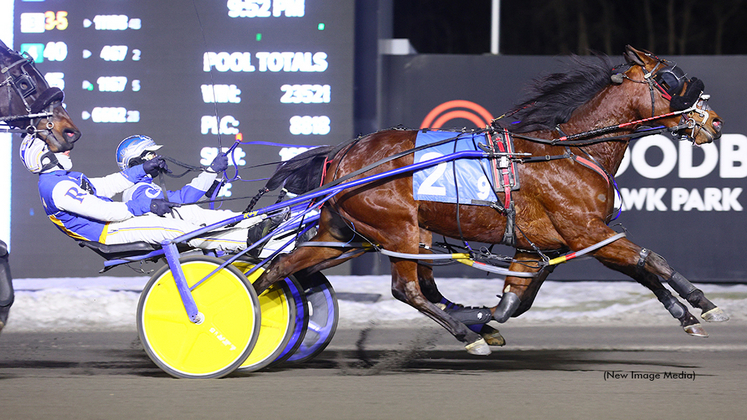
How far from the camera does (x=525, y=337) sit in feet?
20.5

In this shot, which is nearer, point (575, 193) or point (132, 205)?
point (575, 193)

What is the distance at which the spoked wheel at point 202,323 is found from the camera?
4660mm

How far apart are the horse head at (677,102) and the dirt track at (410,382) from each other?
1.43 metres

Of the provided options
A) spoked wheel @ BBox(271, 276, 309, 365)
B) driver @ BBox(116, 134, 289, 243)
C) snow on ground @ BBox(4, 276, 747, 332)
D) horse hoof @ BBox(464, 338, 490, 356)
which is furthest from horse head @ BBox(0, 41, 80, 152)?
horse hoof @ BBox(464, 338, 490, 356)

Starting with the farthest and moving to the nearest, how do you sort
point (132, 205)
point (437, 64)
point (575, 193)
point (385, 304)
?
point (437, 64) → point (385, 304) → point (132, 205) → point (575, 193)

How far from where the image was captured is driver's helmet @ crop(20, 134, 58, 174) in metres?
4.74

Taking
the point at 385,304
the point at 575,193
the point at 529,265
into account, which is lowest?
the point at 385,304

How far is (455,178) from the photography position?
4.72 metres

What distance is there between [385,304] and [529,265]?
2.90m

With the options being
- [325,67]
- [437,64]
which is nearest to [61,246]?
[325,67]

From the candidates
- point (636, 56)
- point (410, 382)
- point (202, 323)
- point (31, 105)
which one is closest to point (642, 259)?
point (636, 56)

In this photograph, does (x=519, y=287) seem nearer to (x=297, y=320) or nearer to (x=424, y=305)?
(x=424, y=305)

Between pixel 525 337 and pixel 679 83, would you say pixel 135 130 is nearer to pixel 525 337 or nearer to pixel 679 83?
pixel 525 337

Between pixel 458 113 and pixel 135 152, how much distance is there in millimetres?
4163
